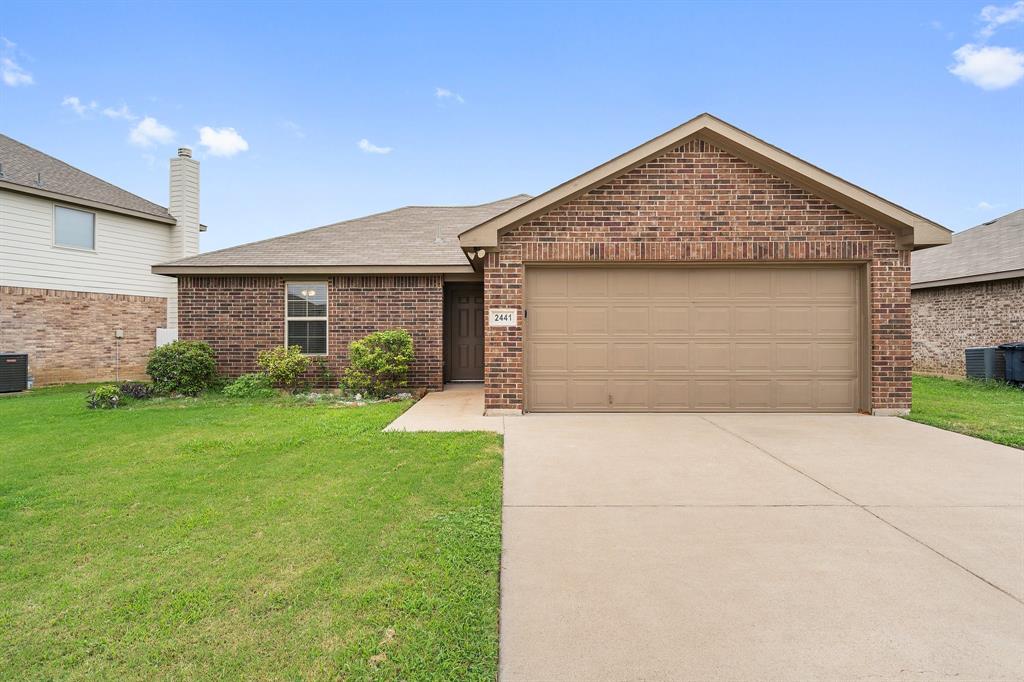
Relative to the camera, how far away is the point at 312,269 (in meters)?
10.6

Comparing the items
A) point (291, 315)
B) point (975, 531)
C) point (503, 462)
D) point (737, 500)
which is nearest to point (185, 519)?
point (503, 462)

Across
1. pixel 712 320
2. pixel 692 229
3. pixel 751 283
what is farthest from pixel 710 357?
pixel 692 229

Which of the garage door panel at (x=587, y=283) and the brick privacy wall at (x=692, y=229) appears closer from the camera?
the brick privacy wall at (x=692, y=229)

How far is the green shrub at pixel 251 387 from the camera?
32.7ft

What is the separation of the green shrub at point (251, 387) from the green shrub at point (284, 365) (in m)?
0.15

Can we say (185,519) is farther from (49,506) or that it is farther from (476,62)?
(476,62)

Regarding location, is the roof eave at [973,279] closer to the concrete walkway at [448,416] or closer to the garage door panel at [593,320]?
the garage door panel at [593,320]

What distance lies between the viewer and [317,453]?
556cm

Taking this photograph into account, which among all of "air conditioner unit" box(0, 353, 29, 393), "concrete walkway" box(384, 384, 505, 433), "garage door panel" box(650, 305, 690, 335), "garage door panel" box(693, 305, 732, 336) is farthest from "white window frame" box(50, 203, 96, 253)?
"garage door panel" box(693, 305, 732, 336)

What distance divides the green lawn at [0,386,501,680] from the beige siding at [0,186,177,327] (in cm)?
1001

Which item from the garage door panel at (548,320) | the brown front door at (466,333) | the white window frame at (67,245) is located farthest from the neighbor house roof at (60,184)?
the garage door panel at (548,320)

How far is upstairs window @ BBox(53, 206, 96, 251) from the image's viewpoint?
43.8 ft

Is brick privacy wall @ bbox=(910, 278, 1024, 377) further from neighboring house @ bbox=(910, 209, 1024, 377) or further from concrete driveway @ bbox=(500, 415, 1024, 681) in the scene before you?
concrete driveway @ bbox=(500, 415, 1024, 681)

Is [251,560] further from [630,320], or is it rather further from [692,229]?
[692,229]
